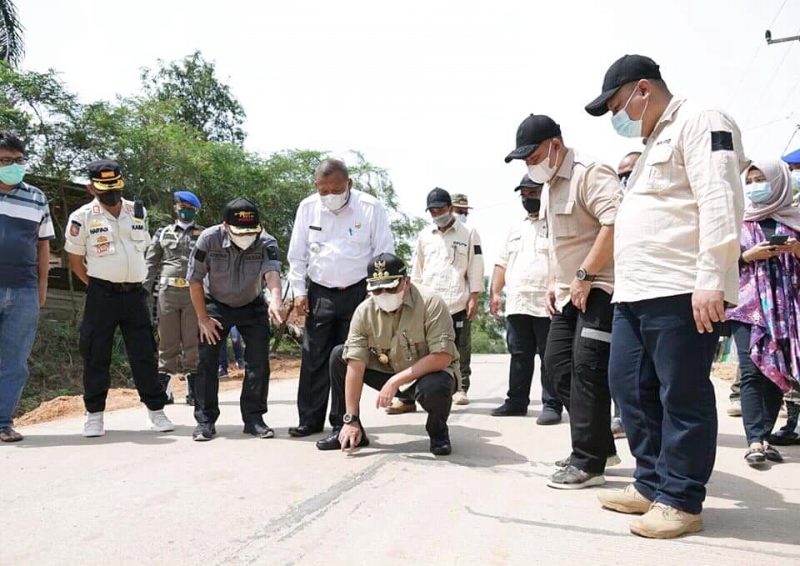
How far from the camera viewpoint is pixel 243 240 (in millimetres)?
5047

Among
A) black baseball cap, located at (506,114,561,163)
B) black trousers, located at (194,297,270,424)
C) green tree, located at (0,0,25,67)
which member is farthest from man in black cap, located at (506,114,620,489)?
green tree, located at (0,0,25,67)

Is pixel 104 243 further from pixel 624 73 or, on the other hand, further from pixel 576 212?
pixel 624 73

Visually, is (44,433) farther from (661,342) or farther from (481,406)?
(661,342)

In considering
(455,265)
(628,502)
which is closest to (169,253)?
(455,265)

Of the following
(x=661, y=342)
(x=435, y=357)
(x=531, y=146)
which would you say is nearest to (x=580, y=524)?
(x=661, y=342)

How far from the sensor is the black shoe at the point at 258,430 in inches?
194

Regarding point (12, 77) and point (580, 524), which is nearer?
point (580, 524)

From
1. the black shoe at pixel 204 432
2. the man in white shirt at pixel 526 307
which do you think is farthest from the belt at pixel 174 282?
the man in white shirt at pixel 526 307

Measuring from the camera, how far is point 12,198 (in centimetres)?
502

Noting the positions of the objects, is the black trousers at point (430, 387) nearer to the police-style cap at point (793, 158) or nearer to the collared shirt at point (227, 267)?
the collared shirt at point (227, 267)

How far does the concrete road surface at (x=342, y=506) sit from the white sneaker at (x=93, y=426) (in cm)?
11

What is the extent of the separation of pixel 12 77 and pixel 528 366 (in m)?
8.78

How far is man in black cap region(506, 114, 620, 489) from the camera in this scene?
357cm

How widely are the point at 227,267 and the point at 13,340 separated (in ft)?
5.53
